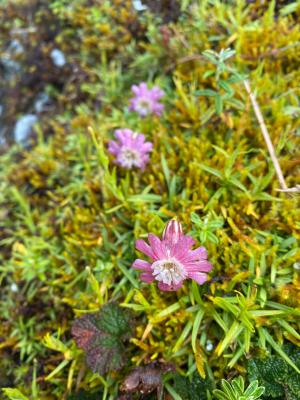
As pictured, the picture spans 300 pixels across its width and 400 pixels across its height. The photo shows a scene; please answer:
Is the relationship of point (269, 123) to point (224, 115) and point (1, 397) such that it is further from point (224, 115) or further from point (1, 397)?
point (1, 397)

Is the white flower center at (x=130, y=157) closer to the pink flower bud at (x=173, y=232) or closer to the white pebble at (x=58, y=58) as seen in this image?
the pink flower bud at (x=173, y=232)

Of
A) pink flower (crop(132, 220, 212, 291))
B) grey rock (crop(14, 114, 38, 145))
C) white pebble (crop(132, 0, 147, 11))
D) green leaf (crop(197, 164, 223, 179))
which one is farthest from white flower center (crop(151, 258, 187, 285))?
white pebble (crop(132, 0, 147, 11))

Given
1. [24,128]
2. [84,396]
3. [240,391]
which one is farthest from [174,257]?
[24,128]

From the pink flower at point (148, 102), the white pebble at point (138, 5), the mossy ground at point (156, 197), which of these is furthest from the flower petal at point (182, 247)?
the white pebble at point (138, 5)

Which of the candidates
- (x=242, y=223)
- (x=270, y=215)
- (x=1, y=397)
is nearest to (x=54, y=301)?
(x=1, y=397)

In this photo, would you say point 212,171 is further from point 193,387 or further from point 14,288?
point 14,288

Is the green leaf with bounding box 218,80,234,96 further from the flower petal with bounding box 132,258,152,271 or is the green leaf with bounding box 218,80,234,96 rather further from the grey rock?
the grey rock
